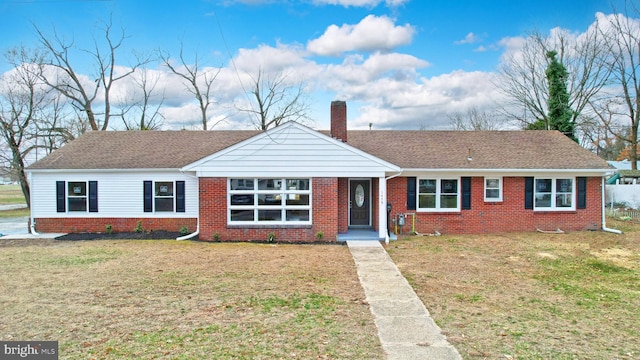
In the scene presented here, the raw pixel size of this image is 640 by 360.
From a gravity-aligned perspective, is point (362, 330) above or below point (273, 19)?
below

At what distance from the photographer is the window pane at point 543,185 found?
16.0 m

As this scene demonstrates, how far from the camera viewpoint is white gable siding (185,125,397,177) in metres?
13.8

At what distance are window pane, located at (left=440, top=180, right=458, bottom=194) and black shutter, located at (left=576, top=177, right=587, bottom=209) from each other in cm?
490

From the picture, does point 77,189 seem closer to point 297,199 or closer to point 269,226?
point 269,226

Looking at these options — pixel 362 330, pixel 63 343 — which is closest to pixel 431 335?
pixel 362 330

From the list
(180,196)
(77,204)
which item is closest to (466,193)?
(180,196)

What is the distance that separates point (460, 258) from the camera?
11156 millimetres

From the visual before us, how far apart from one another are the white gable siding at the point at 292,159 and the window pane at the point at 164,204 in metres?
2.77

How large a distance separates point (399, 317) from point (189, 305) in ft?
11.6

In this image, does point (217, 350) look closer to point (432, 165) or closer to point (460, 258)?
point (460, 258)

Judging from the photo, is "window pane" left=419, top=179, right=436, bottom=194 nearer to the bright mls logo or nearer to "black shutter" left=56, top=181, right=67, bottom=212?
the bright mls logo

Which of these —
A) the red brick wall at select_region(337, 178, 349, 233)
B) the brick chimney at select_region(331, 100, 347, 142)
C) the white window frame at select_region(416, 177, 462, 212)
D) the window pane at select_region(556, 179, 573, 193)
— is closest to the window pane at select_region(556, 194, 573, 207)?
the window pane at select_region(556, 179, 573, 193)

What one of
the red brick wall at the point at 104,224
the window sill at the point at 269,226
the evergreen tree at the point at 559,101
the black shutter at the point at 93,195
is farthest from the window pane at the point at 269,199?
the evergreen tree at the point at 559,101

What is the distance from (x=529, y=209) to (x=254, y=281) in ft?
39.5
